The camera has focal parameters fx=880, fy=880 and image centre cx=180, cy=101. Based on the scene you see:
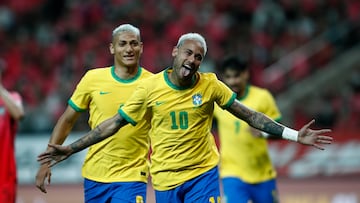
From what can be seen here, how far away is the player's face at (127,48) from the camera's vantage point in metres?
8.20

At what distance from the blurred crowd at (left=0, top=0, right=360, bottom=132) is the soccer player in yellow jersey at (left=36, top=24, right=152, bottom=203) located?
31.9 feet

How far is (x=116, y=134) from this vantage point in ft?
26.7

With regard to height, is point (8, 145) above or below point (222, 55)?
below

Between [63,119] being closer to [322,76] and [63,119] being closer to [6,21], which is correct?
[322,76]

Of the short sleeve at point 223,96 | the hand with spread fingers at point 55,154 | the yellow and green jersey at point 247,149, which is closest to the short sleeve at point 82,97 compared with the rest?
the hand with spread fingers at point 55,154

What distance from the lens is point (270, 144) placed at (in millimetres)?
16031

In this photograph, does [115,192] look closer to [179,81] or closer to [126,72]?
[126,72]

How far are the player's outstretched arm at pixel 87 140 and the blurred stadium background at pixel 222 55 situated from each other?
312 inches

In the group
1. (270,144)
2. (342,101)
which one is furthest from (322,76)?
(270,144)

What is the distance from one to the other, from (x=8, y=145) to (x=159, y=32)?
1183cm

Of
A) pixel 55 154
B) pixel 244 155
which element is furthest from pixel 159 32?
pixel 55 154

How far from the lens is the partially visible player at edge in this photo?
843cm

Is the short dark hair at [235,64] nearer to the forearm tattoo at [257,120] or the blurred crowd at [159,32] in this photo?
the forearm tattoo at [257,120]

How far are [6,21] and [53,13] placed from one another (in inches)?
47.4
